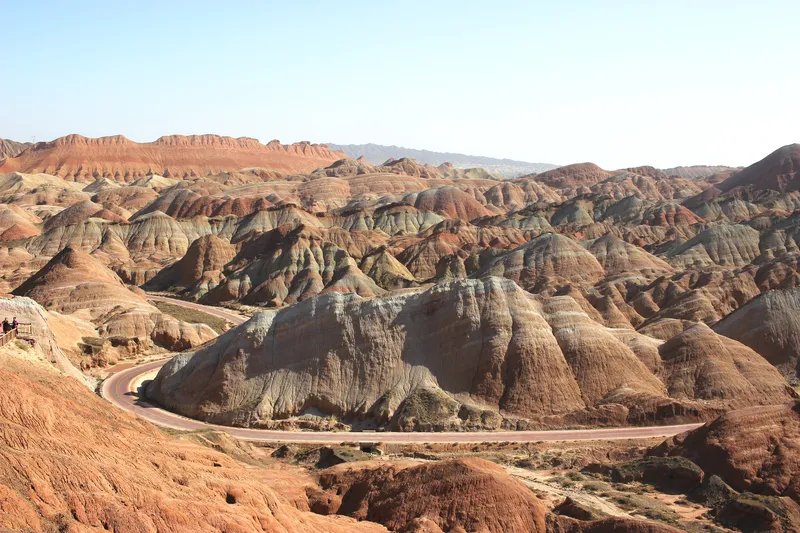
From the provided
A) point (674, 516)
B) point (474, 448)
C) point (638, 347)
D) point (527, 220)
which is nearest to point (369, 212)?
point (527, 220)

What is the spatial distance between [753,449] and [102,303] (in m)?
63.6

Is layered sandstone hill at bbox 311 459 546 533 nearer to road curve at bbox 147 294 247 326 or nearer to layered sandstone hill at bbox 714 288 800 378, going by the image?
layered sandstone hill at bbox 714 288 800 378

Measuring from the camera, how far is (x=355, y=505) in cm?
3103

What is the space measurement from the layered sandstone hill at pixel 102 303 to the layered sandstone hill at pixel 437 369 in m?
19.5

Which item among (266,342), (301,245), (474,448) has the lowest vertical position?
(474,448)

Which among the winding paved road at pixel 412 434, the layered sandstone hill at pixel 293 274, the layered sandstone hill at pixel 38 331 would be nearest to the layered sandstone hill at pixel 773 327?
the winding paved road at pixel 412 434

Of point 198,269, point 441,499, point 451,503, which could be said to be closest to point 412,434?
point 441,499

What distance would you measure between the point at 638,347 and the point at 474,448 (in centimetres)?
1830

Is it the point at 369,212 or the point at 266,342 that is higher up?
the point at 369,212

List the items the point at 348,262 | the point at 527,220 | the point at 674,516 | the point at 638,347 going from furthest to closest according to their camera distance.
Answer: the point at 527,220, the point at 348,262, the point at 638,347, the point at 674,516

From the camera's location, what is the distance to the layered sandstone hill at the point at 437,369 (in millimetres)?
49625

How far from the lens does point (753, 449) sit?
37.8m

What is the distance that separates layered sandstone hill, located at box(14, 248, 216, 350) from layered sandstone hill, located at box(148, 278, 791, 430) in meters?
19.5

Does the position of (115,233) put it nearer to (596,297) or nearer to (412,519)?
(596,297)
